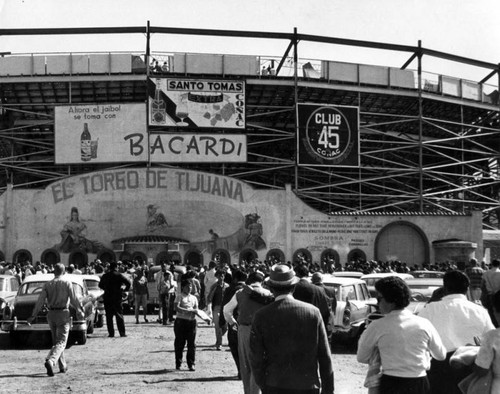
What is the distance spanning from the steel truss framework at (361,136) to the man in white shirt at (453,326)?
3563 centimetres

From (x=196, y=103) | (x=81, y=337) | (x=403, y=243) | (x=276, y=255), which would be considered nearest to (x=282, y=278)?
(x=81, y=337)

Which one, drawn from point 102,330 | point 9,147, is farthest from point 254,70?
point 102,330

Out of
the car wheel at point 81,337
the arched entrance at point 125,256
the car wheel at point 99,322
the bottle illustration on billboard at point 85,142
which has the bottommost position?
the car wheel at point 99,322

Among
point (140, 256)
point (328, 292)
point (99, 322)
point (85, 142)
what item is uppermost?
point (85, 142)

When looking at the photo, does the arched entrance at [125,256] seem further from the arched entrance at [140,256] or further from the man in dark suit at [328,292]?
the man in dark suit at [328,292]

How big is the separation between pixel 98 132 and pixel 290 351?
3689 cm

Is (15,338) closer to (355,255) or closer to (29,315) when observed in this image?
(29,315)

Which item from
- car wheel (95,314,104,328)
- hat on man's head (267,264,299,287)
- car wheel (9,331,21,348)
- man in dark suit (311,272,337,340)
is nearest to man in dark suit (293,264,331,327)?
man in dark suit (311,272,337,340)

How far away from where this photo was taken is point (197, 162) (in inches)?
1688

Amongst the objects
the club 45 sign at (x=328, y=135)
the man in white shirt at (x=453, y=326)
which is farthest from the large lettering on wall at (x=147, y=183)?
the man in white shirt at (x=453, y=326)

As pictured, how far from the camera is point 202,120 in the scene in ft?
139

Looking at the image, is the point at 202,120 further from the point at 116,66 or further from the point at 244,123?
the point at 116,66

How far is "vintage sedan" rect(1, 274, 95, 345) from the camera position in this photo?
17.4 meters

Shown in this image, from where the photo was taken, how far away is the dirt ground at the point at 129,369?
11922 millimetres
